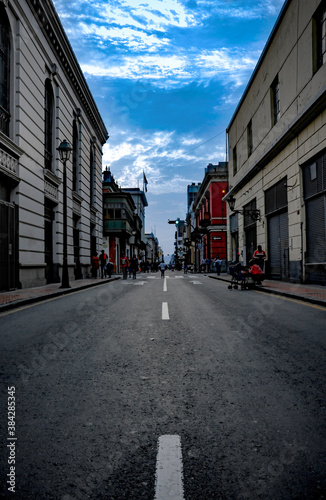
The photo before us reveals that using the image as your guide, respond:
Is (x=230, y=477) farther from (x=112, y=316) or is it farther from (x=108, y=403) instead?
(x=112, y=316)

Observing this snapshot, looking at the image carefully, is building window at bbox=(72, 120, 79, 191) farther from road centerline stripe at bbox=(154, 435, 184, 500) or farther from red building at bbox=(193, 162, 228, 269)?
road centerline stripe at bbox=(154, 435, 184, 500)

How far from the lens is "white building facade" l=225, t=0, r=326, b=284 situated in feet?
48.4

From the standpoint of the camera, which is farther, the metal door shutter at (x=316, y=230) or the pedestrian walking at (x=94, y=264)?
the pedestrian walking at (x=94, y=264)

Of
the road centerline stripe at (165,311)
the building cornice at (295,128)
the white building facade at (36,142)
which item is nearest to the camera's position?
the road centerline stripe at (165,311)

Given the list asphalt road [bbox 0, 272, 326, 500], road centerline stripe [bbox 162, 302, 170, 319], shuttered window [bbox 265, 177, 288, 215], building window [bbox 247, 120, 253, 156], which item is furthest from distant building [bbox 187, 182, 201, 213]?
asphalt road [bbox 0, 272, 326, 500]

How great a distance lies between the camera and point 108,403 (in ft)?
10.4

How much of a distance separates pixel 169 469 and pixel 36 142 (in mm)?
17064

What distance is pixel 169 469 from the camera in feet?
7.09

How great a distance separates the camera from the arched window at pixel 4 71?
1420 centimetres

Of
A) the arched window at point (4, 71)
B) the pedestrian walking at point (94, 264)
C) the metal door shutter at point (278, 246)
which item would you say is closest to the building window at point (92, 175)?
the pedestrian walking at point (94, 264)

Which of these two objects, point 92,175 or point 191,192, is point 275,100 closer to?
point 92,175

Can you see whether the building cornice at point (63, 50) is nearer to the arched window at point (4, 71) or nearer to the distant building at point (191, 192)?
the arched window at point (4, 71)

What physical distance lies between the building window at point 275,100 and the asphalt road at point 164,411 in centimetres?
1668

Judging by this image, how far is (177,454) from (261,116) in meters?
23.1
